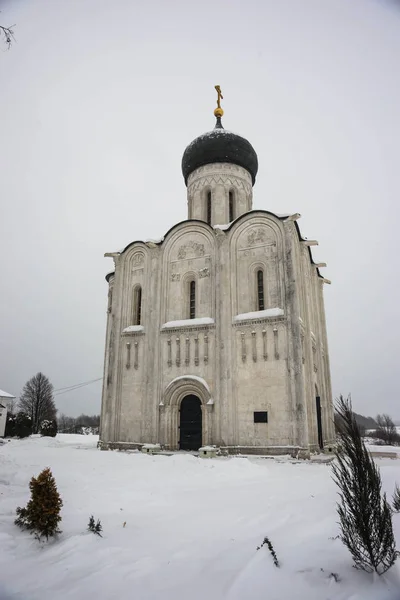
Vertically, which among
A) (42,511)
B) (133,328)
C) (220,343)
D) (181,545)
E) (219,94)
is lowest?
(181,545)

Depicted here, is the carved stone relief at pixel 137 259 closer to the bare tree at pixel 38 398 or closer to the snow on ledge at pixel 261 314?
the snow on ledge at pixel 261 314

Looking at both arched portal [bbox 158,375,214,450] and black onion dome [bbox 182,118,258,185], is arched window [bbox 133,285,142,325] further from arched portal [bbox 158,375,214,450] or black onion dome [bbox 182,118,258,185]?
black onion dome [bbox 182,118,258,185]

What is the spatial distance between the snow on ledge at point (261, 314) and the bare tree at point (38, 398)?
117ft

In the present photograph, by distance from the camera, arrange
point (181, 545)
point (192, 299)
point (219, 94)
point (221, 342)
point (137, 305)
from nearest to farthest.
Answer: point (181, 545) < point (221, 342) < point (192, 299) < point (137, 305) < point (219, 94)

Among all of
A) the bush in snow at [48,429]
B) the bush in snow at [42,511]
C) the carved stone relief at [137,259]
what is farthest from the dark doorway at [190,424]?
the bush in snow at [48,429]

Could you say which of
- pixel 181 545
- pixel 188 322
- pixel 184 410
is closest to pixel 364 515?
pixel 181 545

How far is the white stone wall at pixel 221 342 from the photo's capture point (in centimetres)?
1523

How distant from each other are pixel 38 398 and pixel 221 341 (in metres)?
35.9

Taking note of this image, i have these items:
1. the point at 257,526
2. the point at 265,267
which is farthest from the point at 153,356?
the point at 257,526

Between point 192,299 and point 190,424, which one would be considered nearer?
point 190,424

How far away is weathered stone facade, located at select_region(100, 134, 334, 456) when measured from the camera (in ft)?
49.9

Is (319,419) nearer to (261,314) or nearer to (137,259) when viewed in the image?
(261,314)

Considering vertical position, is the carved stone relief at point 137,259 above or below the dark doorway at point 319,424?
above

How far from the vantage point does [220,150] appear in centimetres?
2152
